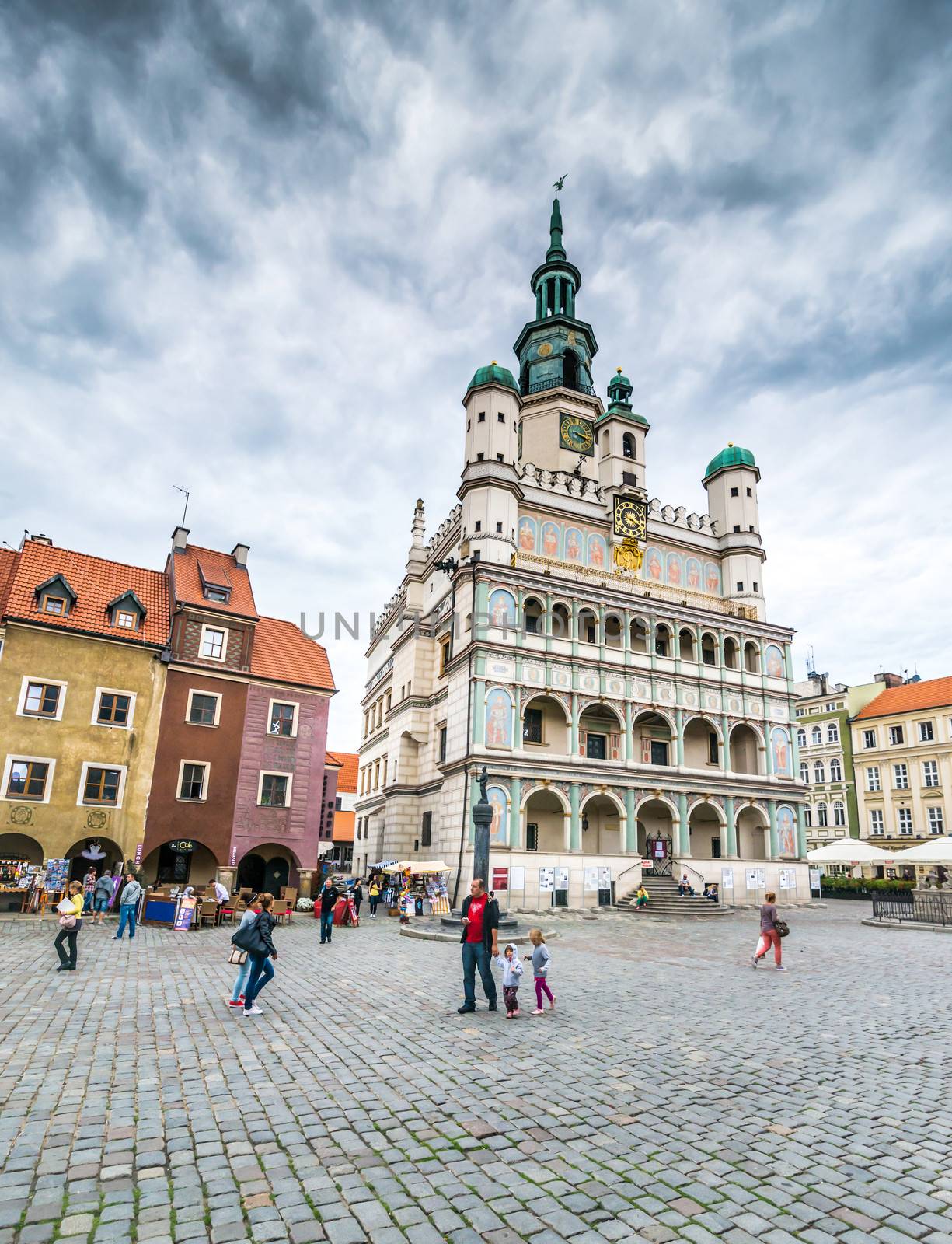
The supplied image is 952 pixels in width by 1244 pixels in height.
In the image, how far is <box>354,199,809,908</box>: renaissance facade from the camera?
35719 millimetres

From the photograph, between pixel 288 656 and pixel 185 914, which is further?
pixel 288 656

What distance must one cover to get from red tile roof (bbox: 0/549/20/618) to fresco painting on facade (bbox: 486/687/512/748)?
19865 mm

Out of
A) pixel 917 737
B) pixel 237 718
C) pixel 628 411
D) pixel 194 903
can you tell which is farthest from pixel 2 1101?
pixel 917 737

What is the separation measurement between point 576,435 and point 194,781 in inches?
1224

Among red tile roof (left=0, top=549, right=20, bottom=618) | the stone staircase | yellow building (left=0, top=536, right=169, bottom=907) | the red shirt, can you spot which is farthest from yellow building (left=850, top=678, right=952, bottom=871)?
red tile roof (left=0, top=549, right=20, bottom=618)

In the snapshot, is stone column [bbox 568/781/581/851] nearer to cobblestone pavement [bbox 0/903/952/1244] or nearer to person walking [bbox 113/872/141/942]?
person walking [bbox 113/872/141/942]

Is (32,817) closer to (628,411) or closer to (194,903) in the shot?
(194,903)

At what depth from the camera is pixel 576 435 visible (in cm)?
4834

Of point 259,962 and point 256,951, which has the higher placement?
point 256,951

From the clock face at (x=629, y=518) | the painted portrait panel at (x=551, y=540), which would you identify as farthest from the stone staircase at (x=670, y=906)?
the clock face at (x=629, y=518)

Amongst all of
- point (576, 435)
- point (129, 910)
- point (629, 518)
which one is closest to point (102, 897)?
point (129, 910)

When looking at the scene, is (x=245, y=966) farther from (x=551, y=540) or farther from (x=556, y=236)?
(x=556, y=236)

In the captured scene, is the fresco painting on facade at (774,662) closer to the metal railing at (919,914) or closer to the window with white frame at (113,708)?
the metal railing at (919,914)

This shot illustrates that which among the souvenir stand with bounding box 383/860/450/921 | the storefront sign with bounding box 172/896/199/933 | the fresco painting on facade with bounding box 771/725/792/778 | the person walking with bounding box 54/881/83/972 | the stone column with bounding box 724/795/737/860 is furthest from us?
the fresco painting on facade with bounding box 771/725/792/778
